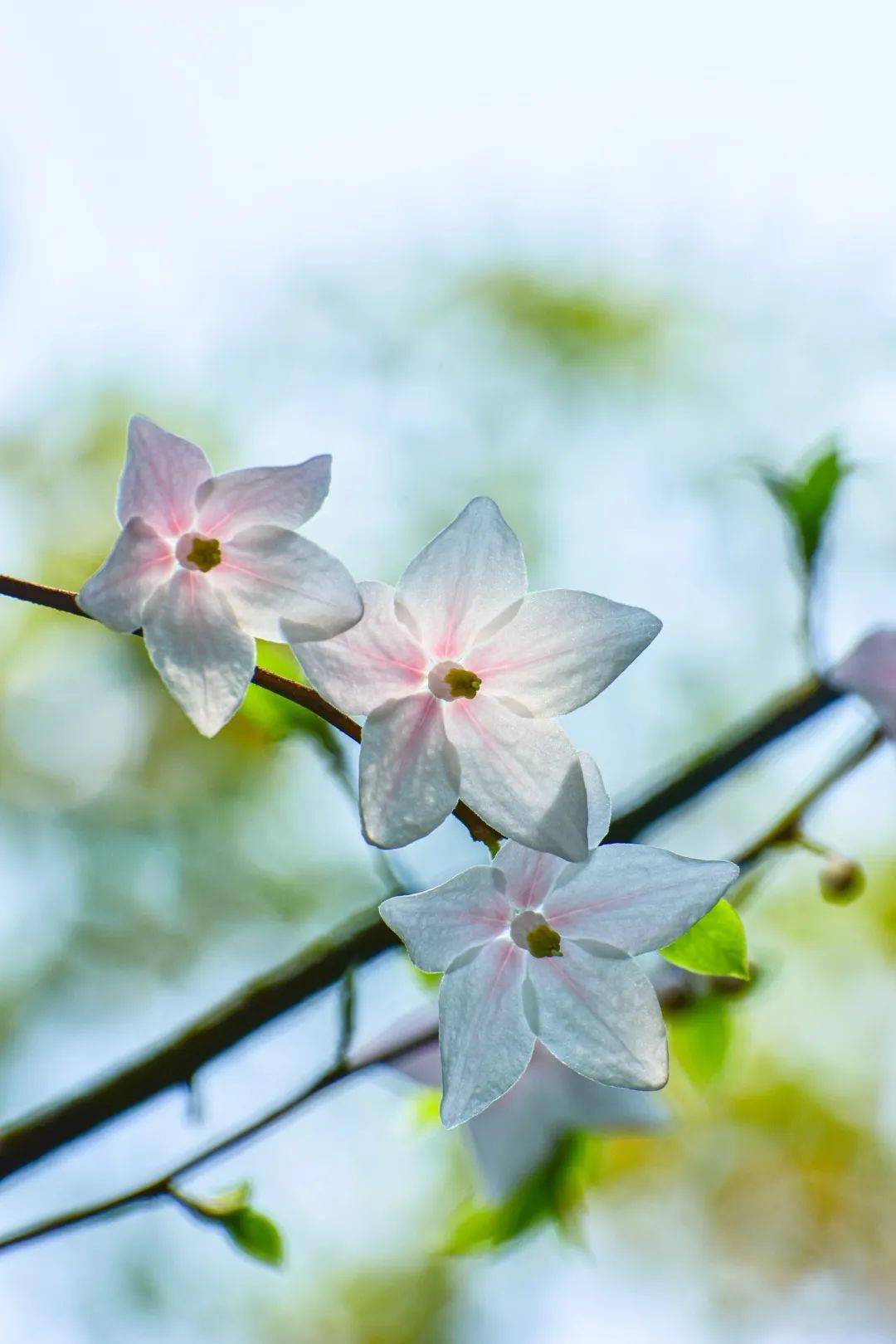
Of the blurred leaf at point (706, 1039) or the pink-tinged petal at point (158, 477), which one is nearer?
the pink-tinged petal at point (158, 477)

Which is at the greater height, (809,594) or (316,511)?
(316,511)

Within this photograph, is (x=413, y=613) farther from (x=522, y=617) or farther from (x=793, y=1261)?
(x=793, y=1261)

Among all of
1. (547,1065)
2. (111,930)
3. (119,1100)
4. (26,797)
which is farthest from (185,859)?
(119,1100)

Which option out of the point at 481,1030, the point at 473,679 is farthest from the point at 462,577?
the point at 481,1030

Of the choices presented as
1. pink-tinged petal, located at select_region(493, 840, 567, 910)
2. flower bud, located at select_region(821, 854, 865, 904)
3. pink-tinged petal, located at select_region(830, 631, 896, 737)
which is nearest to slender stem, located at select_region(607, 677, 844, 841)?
pink-tinged petal, located at select_region(830, 631, 896, 737)

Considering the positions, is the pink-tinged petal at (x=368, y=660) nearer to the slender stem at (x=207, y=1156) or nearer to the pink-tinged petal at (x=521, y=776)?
the pink-tinged petal at (x=521, y=776)

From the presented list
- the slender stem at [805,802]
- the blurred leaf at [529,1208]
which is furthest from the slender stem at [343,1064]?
the blurred leaf at [529,1208]
